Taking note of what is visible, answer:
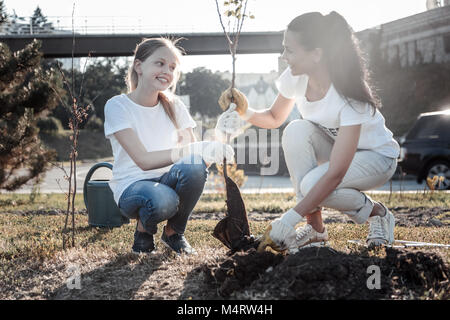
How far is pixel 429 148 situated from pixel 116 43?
863 inches

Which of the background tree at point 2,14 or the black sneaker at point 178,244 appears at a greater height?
the background tree at point 2,14

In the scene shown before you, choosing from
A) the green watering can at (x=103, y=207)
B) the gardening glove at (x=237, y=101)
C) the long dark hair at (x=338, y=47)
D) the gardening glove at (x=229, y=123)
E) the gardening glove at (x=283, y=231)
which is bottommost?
the green watering can at (x=103, y=207)

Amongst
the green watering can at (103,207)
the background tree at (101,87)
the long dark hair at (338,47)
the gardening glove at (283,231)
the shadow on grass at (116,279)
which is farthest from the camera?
the background tree at (101,87)

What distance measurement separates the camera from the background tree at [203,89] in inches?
1478

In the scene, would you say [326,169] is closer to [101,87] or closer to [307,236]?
[307,236]

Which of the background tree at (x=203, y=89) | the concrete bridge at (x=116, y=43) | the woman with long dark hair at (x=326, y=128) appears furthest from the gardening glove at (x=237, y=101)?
the background tree at (x=203, y=89)

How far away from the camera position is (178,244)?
324 cm

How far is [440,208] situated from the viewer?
599 cm

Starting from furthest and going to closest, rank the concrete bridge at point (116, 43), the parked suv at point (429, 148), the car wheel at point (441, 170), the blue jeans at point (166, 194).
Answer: the concrete bridge at point (116, 43), the car wheel at point (441, 170), the parked suv at point (429, 148), the blue jeans at point (166, 194)

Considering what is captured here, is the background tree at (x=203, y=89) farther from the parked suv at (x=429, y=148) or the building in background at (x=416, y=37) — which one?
the parked suv at (x=429, y=148)

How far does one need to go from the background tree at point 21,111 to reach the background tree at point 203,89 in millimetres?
27938

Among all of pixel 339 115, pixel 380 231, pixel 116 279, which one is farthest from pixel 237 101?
pixel 116 279
